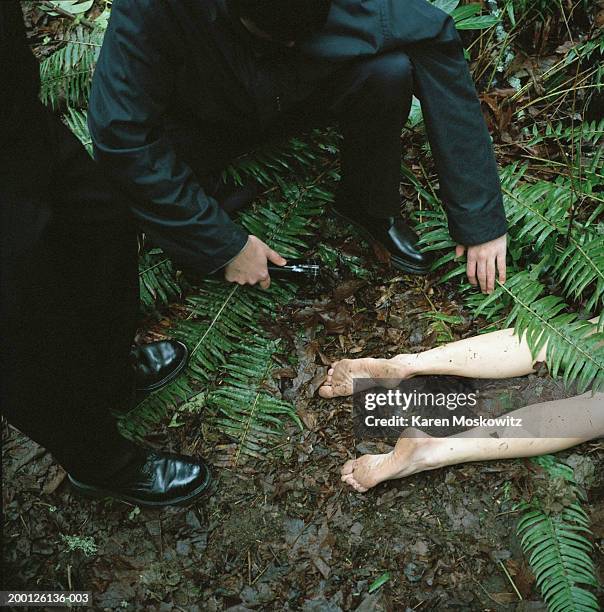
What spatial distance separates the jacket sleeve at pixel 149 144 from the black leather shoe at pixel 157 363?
57cm

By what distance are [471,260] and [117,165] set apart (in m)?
1.83

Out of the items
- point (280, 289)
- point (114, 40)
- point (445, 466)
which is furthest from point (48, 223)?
point (445, 466)

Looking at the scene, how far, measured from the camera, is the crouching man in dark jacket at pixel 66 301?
1.71 m

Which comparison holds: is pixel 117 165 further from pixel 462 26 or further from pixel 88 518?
pixel 462 26

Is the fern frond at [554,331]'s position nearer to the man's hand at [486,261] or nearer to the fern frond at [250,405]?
the man's hand at [486,261]

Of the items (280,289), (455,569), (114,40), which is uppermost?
(114,40)

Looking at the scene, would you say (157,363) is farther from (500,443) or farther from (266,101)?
(500,443)

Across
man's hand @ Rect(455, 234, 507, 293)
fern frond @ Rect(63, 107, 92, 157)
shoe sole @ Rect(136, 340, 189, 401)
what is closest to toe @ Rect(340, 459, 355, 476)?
shoe sole @ Rect(136, 340, 189, 401)

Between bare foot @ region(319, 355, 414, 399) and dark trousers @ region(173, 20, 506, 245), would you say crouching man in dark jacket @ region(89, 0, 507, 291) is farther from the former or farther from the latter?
bare foot @ region(319, 355, 414, 399)

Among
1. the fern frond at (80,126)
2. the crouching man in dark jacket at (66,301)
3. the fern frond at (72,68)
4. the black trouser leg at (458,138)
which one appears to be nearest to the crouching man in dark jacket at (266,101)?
the black trouser leg at (458,138)

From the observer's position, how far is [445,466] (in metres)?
2.77

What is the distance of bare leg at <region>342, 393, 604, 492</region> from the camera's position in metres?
2.60

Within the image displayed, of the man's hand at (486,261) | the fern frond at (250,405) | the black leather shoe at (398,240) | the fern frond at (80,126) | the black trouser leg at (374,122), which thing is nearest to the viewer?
the black trouser leg at (374,122)

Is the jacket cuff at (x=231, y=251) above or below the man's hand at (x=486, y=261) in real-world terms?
above
